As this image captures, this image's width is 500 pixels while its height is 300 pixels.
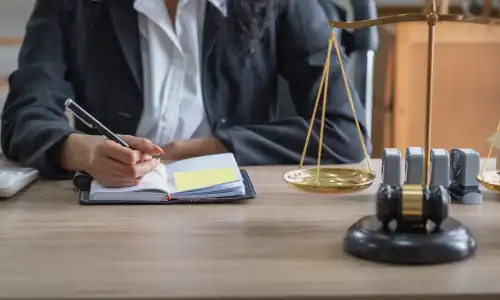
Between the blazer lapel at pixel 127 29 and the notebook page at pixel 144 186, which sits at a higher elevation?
the blazer lapel at pixel 127 29

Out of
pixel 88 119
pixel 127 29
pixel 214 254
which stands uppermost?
pixel 127 29

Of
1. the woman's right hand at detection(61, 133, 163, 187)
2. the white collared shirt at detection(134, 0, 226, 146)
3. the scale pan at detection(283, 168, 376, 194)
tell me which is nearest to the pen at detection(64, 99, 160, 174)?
the woman's right hand at detection(61, 133, 163, 187)

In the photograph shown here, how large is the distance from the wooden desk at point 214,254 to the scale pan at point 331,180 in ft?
0.11

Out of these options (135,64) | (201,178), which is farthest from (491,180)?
(135,64)

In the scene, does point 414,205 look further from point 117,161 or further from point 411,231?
point 117,161

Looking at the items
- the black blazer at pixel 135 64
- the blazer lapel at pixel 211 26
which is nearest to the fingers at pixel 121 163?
the black blazer at pixel 135 64

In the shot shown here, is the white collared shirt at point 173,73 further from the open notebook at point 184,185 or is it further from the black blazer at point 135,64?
the open notebook at point 184,185

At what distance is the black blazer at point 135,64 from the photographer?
1.53 meters

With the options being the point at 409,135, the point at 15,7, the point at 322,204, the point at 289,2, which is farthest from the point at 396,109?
the point at 322,204

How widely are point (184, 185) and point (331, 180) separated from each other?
0.21m

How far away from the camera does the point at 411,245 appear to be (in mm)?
785

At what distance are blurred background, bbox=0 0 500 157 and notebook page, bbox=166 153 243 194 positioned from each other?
54.8 inches

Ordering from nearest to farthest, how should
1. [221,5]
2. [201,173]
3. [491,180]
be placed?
[491,180]
[201,173]
[221,5]

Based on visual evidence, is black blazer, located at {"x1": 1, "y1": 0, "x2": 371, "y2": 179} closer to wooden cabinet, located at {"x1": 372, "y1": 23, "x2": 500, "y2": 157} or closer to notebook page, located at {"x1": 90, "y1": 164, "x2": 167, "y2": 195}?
notebook page, located at {"x1": 90, "y1": 164, "x2": 167, "y2": 195}
